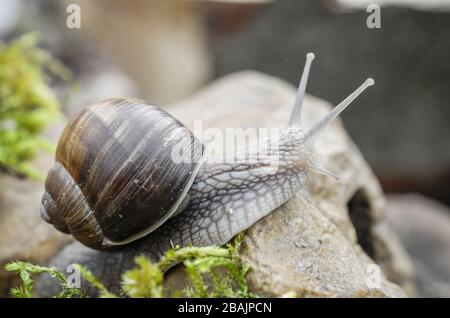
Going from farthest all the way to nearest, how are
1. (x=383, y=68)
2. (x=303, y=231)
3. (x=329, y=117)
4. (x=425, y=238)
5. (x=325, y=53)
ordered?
1. (x=325, y=53)
2. (x=383, y=68)
3. (x=425, y=238)
4. (x=329, y=117)
5. (x=303, y=231)

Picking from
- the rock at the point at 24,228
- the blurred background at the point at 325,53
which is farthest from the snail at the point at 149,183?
the blurred background at the point at 325,53

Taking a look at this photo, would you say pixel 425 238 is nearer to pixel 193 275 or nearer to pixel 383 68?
pixel 383 68

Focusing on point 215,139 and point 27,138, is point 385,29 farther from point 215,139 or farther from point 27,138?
point 27,138

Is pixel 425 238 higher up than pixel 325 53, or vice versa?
pixel 325 53

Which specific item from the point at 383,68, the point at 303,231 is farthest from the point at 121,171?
the point at 383,68

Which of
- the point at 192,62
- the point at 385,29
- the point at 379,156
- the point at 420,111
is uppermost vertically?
the point at 385,29
